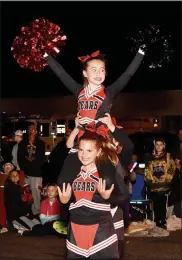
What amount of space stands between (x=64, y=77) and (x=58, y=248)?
312cm

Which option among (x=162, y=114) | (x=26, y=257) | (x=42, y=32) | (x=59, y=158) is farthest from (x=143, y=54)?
(x=162, y=114)

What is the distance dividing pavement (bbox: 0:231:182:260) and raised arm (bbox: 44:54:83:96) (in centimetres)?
258

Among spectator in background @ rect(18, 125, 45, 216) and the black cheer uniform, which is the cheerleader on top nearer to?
the black cheer uniform

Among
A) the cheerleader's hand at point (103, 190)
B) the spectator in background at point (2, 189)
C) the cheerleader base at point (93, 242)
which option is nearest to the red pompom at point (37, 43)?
the cheerleader's hand at point (103, 190)

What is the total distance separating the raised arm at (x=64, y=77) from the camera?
6008 mm

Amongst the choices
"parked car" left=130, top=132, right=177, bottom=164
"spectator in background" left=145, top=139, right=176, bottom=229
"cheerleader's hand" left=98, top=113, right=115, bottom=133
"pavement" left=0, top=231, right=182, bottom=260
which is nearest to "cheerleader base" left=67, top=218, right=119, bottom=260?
"cheerleader's hand" left=98, top=113, right=115, bottom=133

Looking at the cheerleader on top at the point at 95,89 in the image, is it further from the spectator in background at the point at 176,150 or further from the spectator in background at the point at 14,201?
the spectator in background at the point at 176,150

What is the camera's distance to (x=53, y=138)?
607 inches

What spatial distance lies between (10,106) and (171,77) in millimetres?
3887

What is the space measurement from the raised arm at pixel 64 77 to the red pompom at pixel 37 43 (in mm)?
93

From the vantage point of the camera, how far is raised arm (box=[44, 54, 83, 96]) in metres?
6.01

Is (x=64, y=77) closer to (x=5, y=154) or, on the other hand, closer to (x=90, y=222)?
(x=90, y=222)

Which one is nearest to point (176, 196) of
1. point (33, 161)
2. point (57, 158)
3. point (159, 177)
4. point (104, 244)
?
point (159, 177)

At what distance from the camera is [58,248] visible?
8391 mm
